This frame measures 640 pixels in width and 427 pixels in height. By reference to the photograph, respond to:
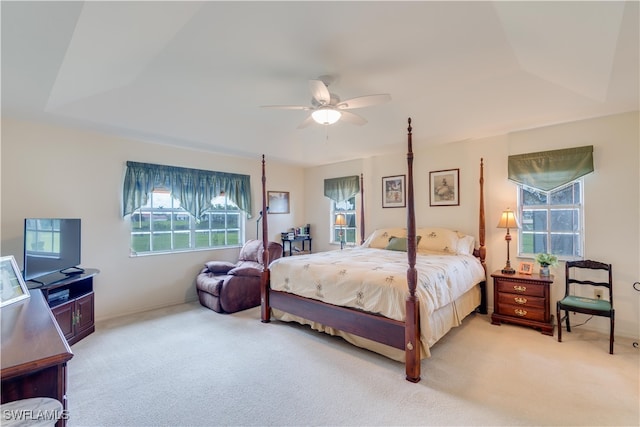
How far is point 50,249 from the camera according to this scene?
3.02 metres

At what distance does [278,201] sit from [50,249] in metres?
3.52

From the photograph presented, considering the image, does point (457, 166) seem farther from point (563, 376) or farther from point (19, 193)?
point (19, 193)

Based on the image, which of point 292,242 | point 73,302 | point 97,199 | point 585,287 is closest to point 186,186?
point 97,199

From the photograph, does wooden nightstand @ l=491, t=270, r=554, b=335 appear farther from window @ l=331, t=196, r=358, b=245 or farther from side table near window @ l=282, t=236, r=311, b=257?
side table near window @ l=282, t=236, r=311, b=257

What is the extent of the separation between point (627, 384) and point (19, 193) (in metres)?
5.89

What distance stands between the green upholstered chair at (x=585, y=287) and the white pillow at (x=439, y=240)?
121cm

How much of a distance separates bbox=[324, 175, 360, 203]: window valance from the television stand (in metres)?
3.87

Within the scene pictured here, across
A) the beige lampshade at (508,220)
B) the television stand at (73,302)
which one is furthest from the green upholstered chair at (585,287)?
the television stand at (73,302)

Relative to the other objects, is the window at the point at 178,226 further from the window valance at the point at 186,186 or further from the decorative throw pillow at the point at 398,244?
the decorative throw pillow at the point at 398,244

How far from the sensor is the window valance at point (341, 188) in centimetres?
552

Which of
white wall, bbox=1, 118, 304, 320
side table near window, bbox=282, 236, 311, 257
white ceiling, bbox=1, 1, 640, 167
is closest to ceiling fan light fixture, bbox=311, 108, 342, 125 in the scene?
white ceiling, bbox=1, 1, 640, 167

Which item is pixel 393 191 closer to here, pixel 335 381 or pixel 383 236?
pixel 383 236

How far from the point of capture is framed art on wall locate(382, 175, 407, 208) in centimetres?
499

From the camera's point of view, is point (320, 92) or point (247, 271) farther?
point (247, 271)
